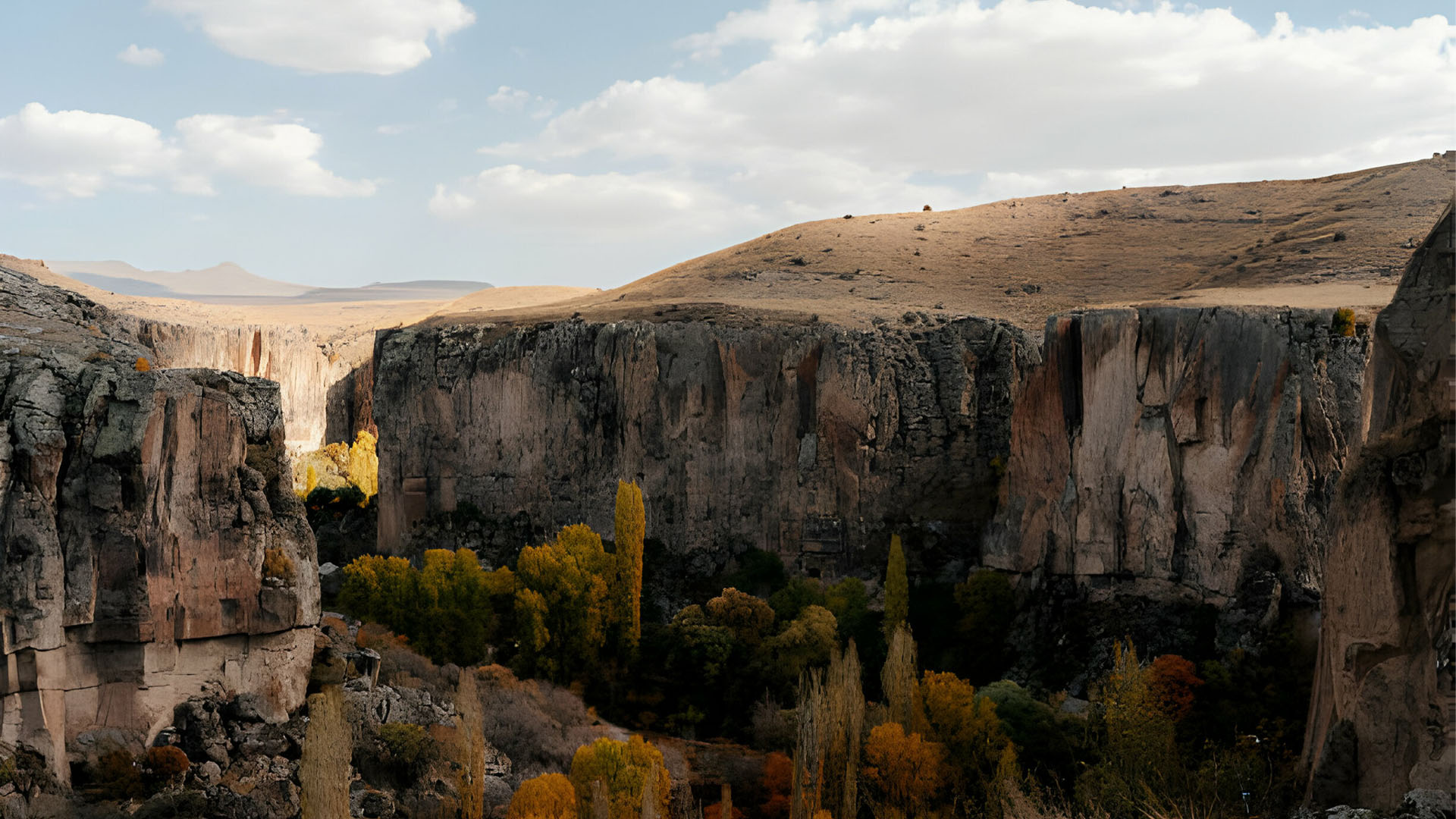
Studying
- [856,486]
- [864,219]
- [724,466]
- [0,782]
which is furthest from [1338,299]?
[0,782]

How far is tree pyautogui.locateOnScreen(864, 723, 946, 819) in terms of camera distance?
1213 inches

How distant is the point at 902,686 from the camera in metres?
33.9

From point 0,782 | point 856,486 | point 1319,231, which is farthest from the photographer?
point 1319,231

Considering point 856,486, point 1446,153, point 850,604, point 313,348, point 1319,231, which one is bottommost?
point 850,604

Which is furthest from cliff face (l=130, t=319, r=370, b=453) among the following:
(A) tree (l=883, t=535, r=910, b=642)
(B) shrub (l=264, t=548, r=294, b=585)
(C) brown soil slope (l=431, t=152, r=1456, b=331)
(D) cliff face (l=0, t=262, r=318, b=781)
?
(B) shrub (l=264, t=548, r=294, b=585)

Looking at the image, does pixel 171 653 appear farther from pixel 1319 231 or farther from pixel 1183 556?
pixel 1319 231

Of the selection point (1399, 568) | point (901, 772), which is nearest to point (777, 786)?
point (901, 772)

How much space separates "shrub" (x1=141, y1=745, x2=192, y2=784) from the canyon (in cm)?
109

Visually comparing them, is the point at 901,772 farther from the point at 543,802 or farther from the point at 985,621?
the point at 985,621

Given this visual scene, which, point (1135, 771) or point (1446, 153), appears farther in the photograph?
point (1446, 153)

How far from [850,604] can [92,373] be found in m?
28.3

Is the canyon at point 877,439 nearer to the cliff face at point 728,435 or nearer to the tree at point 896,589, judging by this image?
the cliff face at point 728,435

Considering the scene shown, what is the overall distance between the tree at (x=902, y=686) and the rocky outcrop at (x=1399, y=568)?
529 inches

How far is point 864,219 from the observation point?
3329 inches
